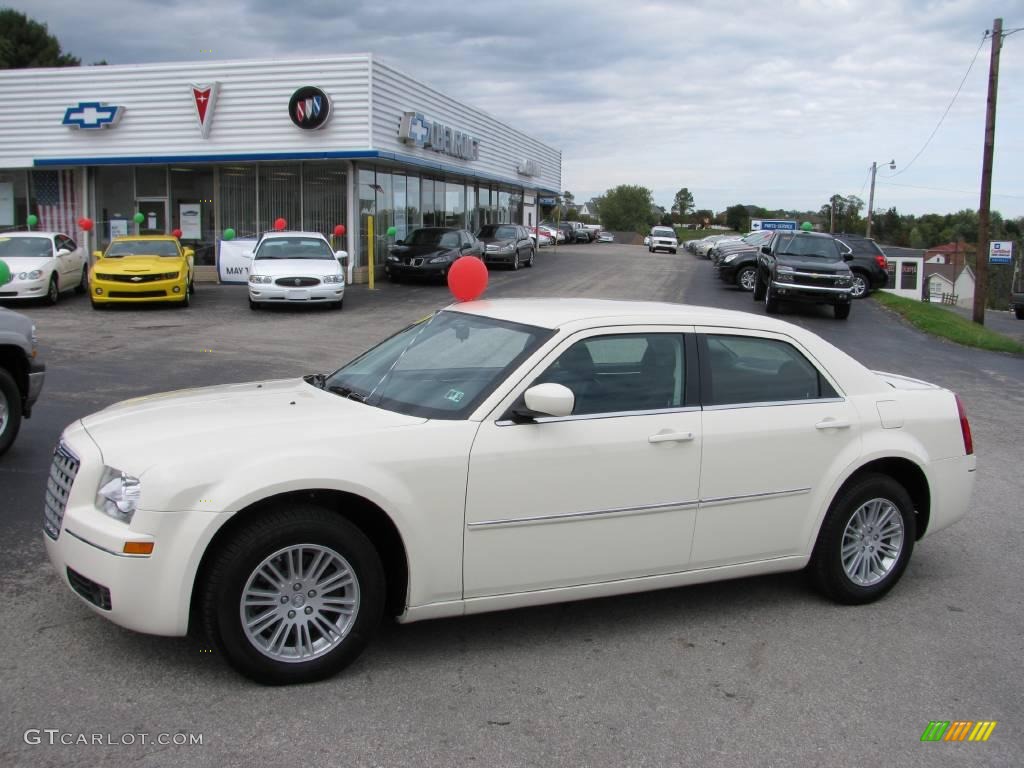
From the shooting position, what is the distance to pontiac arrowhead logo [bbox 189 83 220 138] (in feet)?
88.2

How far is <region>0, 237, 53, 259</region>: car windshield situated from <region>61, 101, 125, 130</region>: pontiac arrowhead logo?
26.3 feet

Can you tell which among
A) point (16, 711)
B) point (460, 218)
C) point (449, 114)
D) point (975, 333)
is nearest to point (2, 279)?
point (16, 711)

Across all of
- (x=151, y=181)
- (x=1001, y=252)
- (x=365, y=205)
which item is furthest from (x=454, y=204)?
(x=1001, y=252)

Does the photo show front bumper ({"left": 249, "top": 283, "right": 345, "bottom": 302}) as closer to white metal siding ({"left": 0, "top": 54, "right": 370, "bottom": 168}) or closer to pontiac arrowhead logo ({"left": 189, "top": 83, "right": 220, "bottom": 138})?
white metal siding ({"left": 0, "top": 54, "right": 370, "bottom": 168})

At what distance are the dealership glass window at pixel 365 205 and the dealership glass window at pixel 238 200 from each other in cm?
321

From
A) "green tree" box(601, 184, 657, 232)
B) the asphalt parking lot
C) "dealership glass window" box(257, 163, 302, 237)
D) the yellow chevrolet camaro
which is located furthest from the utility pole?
"green tree" box(601, 184, 657, 232)

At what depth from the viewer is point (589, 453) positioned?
14.0 ft

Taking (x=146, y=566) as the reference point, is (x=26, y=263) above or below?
above

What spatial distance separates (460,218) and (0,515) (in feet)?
113

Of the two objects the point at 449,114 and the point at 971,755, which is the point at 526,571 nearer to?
the point at 971,755

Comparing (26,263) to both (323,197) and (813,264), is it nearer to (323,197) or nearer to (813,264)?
(323,197)

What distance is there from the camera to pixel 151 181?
29.0 metres

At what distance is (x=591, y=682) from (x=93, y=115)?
28.6 m

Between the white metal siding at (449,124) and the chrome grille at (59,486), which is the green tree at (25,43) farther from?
the chrome grille at (59,486)
